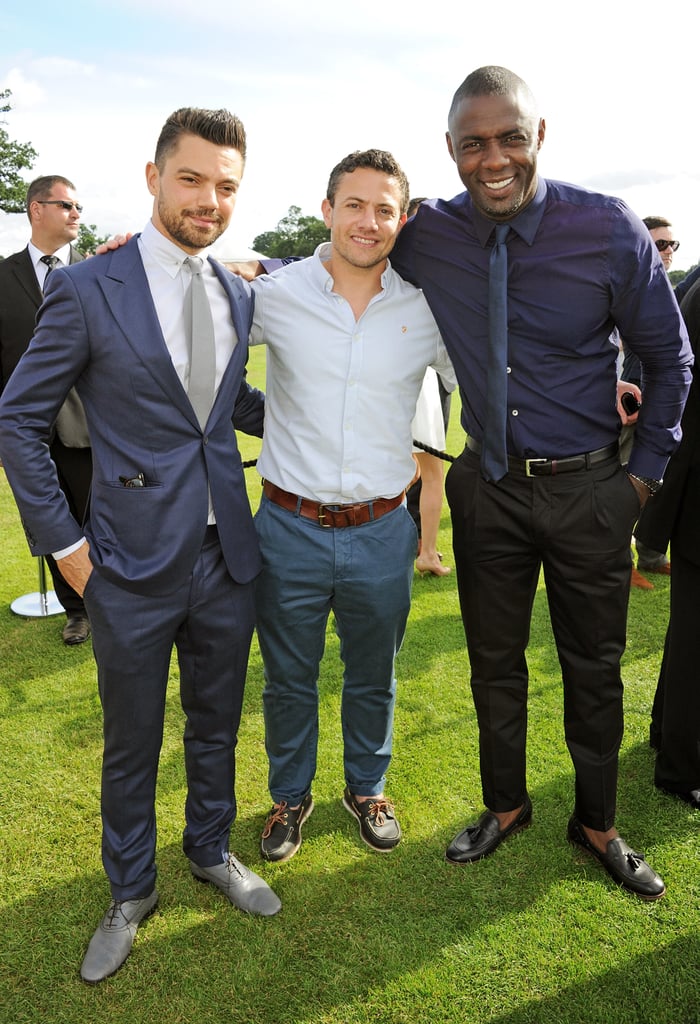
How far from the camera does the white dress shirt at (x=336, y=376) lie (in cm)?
294

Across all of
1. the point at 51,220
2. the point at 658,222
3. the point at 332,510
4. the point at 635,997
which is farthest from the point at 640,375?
the point at 51,220

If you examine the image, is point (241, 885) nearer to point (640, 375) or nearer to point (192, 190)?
point (192, 190)

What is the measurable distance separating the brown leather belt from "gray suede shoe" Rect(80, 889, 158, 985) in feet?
5.12

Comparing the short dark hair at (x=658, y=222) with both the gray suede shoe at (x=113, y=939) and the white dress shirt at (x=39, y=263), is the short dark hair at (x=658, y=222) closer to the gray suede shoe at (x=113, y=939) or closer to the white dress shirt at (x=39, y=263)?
the white dress shirt at (x=39, y=263)

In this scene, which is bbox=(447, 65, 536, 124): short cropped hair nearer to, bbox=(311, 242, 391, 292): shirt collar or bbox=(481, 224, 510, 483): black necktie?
bbox=(481, 224, 510, 483): black necktie

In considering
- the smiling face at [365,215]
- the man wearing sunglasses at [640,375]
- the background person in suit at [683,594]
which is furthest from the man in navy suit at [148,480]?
the man wearing sunglasses at [640,375]

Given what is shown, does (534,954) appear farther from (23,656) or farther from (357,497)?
(23,656)

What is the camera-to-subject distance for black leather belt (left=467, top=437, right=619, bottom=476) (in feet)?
9.53

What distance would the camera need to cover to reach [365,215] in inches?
113


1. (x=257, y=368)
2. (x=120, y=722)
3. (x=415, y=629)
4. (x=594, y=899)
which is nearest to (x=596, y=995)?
(x=594, y=899)

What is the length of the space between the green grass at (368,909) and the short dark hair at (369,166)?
265 centimetres

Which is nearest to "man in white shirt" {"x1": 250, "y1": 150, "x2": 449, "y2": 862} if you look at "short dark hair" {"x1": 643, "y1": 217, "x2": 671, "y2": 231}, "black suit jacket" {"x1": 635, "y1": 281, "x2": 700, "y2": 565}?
"black suit jacket" {"x1": 635, "y1": 281, "x2": 700, "y2": 565}

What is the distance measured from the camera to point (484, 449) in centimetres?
298

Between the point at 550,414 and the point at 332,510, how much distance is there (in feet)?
2.90
